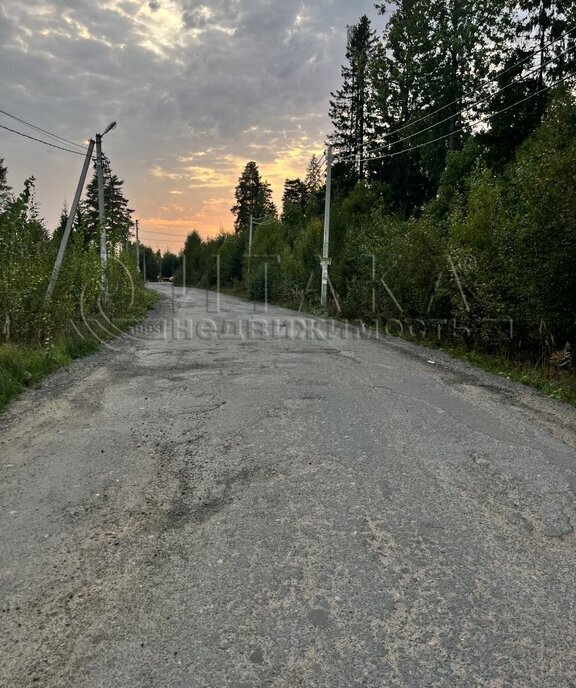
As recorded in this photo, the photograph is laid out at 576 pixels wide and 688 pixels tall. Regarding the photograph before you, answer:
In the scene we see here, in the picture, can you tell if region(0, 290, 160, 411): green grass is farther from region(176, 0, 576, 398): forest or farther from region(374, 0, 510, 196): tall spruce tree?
region(374, 0, 510, 196): tall spruce tree

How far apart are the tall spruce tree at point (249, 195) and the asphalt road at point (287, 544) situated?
64.2m

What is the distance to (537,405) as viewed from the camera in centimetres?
652

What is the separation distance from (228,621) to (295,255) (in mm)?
29756

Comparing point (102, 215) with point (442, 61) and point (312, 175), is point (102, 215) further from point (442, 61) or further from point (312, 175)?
point (312, 175)

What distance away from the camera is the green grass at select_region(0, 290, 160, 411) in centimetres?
674

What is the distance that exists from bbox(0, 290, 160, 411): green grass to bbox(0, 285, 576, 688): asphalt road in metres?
1.24

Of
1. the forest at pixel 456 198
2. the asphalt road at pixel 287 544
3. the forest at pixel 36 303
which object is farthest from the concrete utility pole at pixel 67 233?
the forest at pixel 456 198

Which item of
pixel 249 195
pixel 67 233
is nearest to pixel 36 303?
pixel 67 233

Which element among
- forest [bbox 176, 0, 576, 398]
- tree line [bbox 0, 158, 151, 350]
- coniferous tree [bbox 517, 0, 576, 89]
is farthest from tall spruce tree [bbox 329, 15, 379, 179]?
tree line [bbox 0, 158, 151, 350]

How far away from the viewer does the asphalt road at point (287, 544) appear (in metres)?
2.12

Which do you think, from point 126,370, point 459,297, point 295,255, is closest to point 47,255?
point 126,370

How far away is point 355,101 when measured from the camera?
129 ft

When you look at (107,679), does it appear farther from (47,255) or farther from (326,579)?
(47,255)

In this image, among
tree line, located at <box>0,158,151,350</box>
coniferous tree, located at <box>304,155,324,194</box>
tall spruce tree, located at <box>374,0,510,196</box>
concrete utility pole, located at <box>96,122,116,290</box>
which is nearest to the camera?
tree line, located at <box>0,158,151,350</box>
